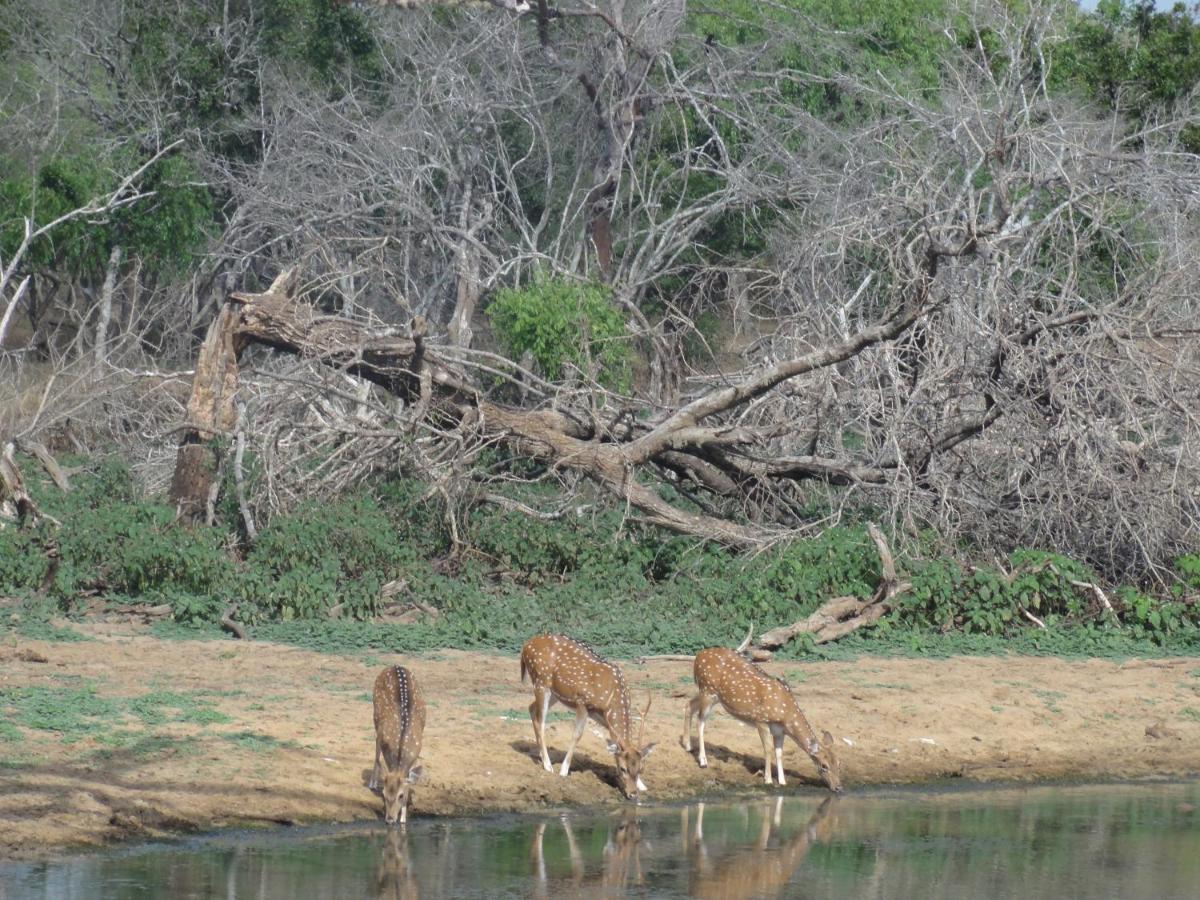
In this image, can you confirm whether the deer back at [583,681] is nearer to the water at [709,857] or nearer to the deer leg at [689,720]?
the water at [709,857]

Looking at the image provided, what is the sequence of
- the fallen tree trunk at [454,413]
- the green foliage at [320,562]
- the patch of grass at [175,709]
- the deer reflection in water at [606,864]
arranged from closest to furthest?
1. the deer reflection in water at [606,864]
2. the patch of grass at [175,709]
3. the green foliage at [320,562]
4. the fallen tree trunk at [454,413]

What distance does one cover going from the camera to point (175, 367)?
22500mm

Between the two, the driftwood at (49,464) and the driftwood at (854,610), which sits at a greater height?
the driftwood at (49,464)

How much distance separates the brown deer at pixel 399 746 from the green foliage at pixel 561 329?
7821 millimetres

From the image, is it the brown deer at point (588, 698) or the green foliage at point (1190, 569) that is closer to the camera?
the brown deer at point (588, 698)

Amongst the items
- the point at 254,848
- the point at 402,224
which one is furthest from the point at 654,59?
the point at 254,848

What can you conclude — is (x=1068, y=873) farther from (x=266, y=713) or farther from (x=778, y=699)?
(x=266, y=713)

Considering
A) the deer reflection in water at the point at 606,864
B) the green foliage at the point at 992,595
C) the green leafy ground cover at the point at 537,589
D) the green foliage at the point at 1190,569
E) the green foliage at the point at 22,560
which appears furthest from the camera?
the green foliage at the point at 1190,569

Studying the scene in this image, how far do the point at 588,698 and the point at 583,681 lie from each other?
97 millimetres

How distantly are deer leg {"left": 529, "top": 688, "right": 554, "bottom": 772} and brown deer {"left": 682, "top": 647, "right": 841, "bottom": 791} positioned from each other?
0.90m

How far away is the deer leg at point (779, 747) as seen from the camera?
9.18 metres

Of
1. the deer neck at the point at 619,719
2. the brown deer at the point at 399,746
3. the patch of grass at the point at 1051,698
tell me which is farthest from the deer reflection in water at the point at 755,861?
the patch of grass at the point at 1051,698

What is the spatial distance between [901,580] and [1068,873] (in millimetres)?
4809

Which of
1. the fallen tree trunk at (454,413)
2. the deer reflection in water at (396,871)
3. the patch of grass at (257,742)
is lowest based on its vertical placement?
the deer reflection in water at (396,871)
